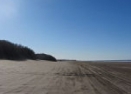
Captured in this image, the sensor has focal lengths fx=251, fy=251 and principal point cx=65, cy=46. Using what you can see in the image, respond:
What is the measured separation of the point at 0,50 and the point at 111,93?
3678cm

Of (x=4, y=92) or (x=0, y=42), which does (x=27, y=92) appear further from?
(x=0, y=42)

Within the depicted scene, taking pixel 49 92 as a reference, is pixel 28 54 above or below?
above

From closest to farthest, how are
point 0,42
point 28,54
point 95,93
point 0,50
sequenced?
1. point 95,93
2. point 0,50
3. point 0,42
4. point 28,54

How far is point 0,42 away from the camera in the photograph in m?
48.2

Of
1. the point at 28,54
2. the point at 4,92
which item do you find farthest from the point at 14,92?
the point at 28,54

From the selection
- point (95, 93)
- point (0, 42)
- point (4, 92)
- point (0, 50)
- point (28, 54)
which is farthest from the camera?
point (28, 54)

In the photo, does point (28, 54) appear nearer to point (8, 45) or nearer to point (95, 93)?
point (8, 45)

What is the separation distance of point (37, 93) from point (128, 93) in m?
3.77

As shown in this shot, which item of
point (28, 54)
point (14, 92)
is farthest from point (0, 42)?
point (14, 92)

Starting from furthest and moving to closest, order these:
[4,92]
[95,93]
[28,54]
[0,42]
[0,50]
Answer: [28,54] → [0,42] → [0,50] → [95,93] → [4,92]

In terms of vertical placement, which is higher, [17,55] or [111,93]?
[17,55]

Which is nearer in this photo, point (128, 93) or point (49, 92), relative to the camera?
point (49, 92)

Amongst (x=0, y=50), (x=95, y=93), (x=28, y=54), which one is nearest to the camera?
(x=95, y=93)

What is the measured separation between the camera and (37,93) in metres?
9.02
